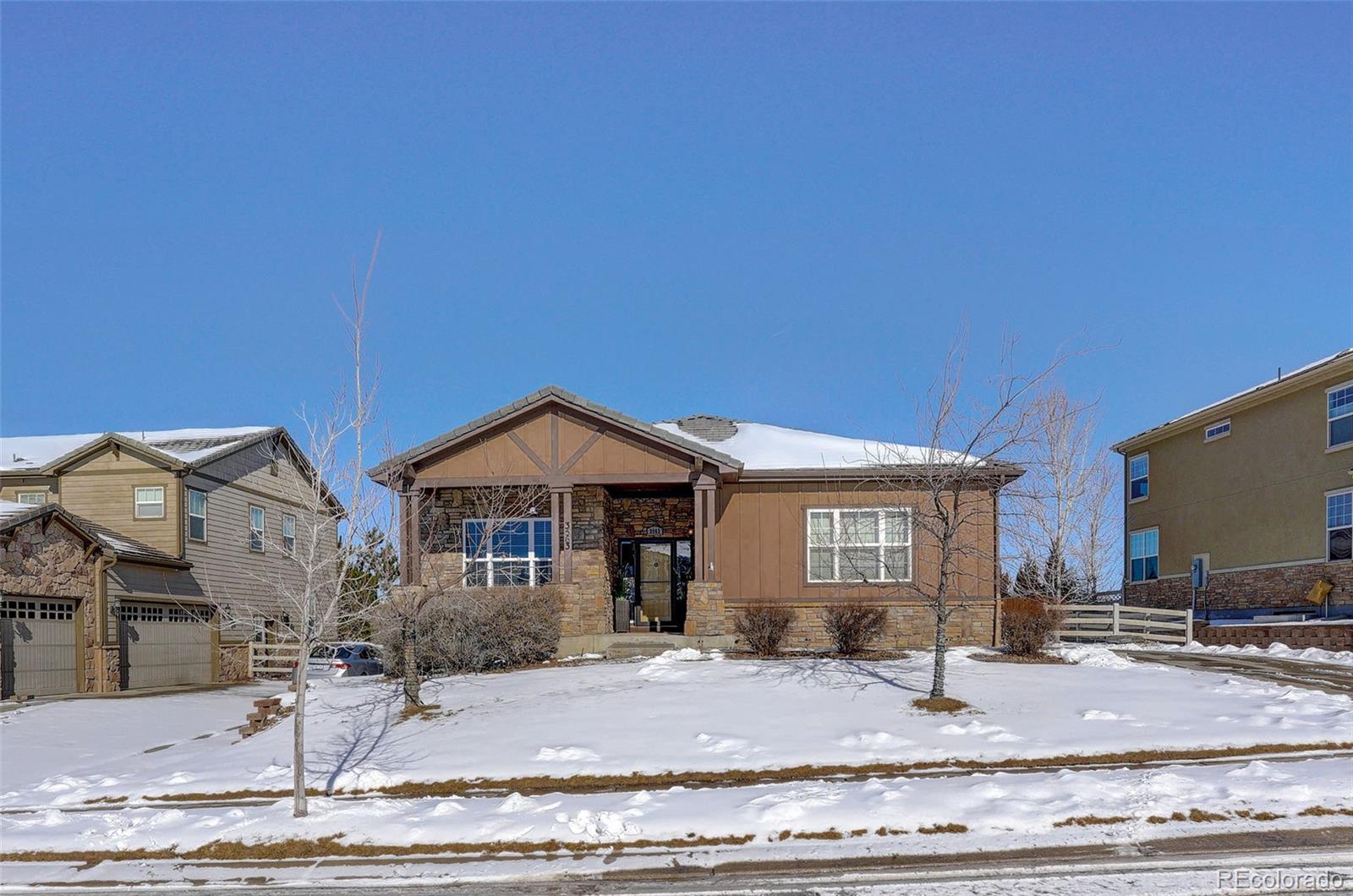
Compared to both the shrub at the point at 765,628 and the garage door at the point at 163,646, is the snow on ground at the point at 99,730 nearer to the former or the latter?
the garage door at the point at 163,646

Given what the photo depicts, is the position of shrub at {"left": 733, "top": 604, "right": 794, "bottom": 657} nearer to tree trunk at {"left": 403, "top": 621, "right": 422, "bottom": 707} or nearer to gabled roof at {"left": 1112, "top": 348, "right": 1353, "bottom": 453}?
tree trunk at {"left": 403, "top": 621, "right": 422, "bottom": 707}

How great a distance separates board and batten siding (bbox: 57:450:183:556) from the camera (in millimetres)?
25797

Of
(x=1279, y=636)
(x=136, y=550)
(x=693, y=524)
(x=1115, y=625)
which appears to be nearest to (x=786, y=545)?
(x=693, y=524)

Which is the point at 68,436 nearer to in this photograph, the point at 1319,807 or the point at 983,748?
the point at 983,748

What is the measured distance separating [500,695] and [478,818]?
218 inches

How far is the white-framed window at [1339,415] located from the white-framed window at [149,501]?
30.1 meters

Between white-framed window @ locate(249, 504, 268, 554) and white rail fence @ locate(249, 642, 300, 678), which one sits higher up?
white-framed window @ locate(249, 504, 268, 554)

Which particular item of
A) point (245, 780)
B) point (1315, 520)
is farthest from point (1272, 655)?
point (245, 780)

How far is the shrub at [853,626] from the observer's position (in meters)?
16.7

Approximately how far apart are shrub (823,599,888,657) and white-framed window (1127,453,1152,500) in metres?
19.3

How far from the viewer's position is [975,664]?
15.8 meters

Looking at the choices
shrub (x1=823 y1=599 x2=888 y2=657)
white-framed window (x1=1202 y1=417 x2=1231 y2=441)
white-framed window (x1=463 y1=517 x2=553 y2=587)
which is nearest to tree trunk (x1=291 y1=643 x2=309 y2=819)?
shrub (x1=823 y1=599 x2=888 y2=657)

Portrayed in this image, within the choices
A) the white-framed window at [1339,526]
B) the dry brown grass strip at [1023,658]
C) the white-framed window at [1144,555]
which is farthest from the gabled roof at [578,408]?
the white-framed window at [1144,555]

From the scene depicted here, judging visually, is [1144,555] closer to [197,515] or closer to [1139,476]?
[1139,476]
